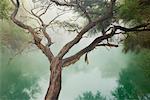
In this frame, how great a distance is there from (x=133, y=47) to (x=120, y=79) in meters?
4.04

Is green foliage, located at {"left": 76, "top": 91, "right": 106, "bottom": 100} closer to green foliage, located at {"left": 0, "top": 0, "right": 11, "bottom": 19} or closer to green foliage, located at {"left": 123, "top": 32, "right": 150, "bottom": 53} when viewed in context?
green foliage, located at {"left": 123, "top": 32, "right": 150, "bottom": 53}

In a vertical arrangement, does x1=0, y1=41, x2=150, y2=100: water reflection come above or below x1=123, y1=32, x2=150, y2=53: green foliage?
below

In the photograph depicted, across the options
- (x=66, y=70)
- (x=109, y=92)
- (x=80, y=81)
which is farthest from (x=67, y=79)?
(x=109, y=92)

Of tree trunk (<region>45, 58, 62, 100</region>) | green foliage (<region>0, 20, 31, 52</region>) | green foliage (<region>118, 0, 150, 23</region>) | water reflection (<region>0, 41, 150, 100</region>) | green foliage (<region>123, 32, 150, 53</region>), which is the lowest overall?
water reflection (<region>0, 41, 150, 100</region>)

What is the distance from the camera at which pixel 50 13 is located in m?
15.3

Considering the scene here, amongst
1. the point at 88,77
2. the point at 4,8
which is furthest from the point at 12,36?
the point at 4,8

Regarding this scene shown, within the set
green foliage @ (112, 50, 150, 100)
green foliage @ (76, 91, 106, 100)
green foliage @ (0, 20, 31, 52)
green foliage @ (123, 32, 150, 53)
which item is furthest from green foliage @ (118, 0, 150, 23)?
green foliage @ (0, 20, 31, 52)

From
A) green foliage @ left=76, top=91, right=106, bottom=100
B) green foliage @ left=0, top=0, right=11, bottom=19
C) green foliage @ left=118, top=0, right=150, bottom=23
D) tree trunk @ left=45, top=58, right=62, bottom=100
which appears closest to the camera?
tree trunk @ left=45, top=58, right=62, bottom=100

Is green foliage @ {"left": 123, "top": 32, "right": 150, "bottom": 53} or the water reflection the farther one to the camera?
the water reflection

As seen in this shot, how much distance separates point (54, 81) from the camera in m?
5.38

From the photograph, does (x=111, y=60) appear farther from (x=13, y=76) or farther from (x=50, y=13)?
(x=13, y=76)

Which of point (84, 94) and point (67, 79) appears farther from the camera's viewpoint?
point (67, 79)

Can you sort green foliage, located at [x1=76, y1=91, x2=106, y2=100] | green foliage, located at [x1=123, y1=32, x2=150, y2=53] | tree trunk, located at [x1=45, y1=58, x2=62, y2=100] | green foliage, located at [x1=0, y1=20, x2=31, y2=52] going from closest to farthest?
tree trunk, located at [x1=45, y1=58, x2=62, y2=100] < green foliage, located at [x1=123, y1=32, x2=150, y2=53] < green foliage, located at [x1=76, y1=91, x2=106, y2=100] < green foliage, located at [x1=0, y1=20, x2=31, y2=52]

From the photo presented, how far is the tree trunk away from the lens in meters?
5.29
